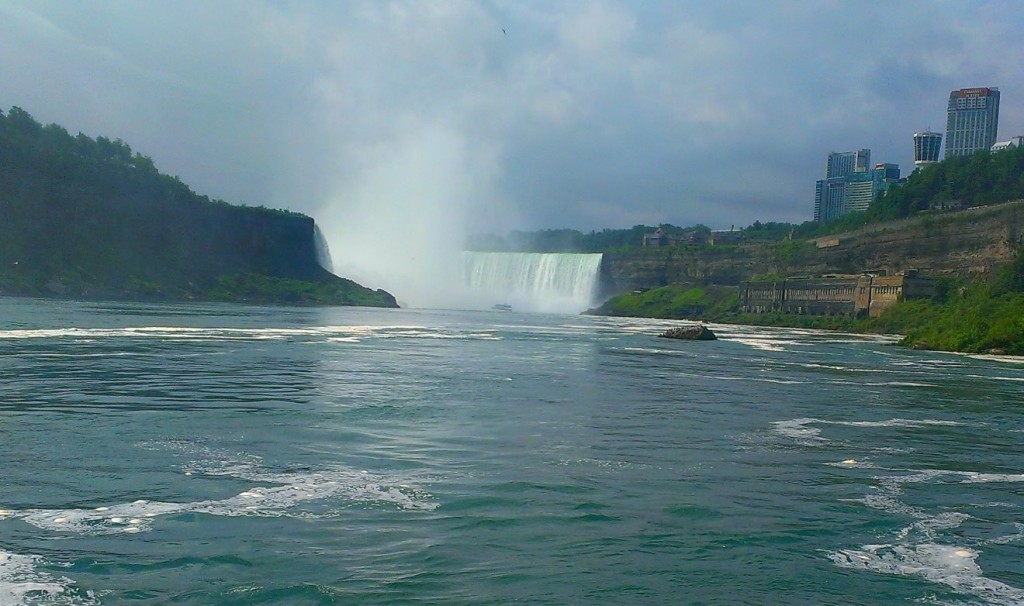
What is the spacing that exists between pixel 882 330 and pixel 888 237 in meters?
20.3

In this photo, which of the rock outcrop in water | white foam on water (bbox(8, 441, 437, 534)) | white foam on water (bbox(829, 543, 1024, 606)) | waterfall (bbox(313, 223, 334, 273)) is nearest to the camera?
white foam on water (bbox(829, 543, 1024, 606))

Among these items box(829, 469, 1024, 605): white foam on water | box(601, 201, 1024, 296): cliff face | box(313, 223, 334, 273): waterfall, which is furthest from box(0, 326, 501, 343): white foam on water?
box(313, 223, 334, 273): waterfall

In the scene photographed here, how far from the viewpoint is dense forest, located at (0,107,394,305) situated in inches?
3292

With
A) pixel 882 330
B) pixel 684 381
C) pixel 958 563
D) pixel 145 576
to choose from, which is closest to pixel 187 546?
pixel 145 576

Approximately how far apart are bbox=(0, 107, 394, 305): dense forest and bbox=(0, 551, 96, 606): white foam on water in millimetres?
76843

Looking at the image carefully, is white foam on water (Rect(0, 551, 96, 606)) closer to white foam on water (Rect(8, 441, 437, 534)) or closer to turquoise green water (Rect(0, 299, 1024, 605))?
turquoise green water (Rect(0, 299, 1024, 605))

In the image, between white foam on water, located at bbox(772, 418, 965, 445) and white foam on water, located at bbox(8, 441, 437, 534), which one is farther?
white foam on water, located at bbox(772, 418, 965, 445)

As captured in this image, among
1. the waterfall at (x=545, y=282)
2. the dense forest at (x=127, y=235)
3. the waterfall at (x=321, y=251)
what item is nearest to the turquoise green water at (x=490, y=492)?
the dense forest at (x=127, y=235)

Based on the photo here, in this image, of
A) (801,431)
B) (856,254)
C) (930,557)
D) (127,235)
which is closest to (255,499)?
(930,557)

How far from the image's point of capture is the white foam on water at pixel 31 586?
6.45 meters

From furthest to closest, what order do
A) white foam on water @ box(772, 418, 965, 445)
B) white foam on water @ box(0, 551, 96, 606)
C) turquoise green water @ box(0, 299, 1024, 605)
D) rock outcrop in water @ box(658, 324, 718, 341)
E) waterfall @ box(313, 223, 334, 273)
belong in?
1. waterfall @ box(313, 223, 334, 273)
2. rock outcrop in water @ box(658, 324, 718, 341)
3. white foam on water @ box(772, 418, 965, 445)
4. turquoise green water @ box(0, 299, 1024, 605)
5. white foam on water @ box(0, 551, 96, 606)

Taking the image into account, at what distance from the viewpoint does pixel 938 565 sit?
8.12 meters

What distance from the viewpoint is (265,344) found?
32844 mm

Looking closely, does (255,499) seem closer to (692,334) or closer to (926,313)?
(692,334)
